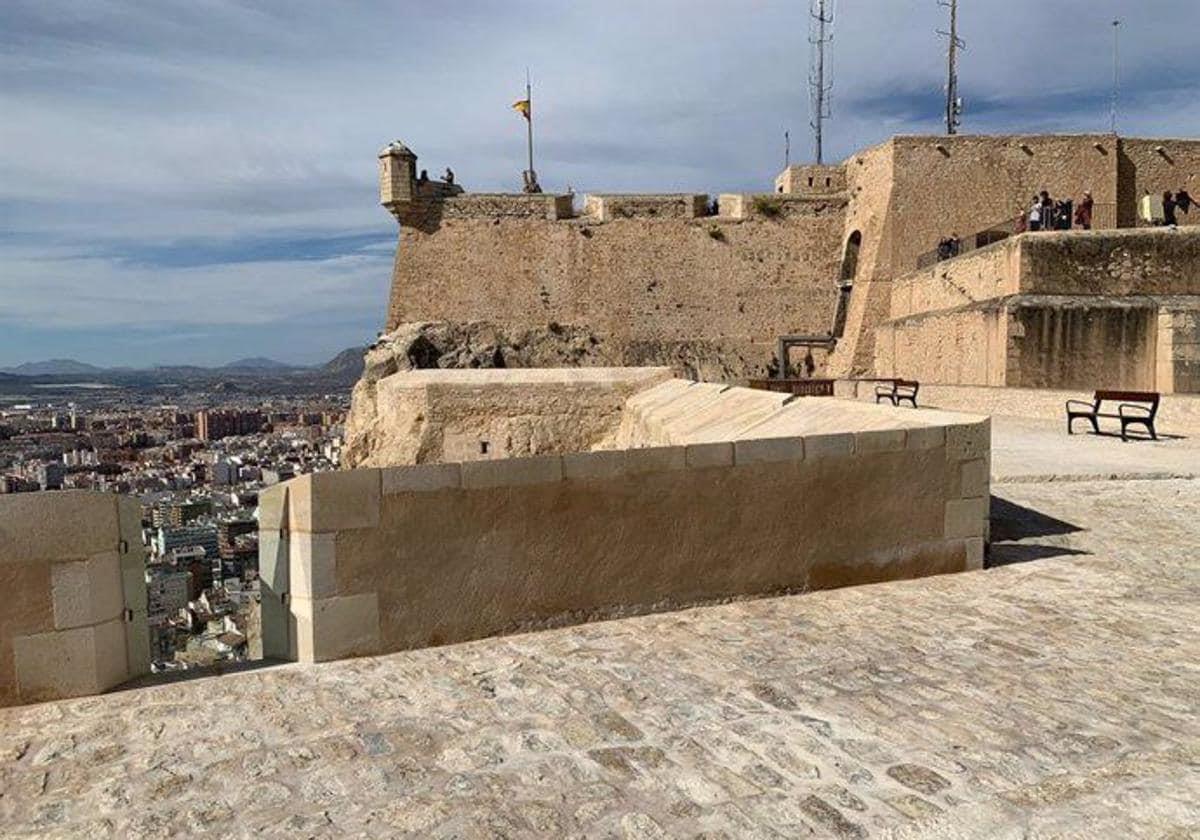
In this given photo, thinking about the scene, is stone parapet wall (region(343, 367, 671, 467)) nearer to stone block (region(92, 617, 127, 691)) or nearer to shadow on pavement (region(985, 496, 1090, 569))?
shadow on pavement (region(985, 496, 1090, 569))

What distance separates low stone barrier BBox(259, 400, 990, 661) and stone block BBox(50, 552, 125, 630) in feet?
A: 2.23

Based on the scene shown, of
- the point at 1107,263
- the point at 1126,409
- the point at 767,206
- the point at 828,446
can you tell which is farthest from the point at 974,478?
the point at 767,206

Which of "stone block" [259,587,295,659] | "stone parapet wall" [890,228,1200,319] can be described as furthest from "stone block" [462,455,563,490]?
"stone parapet wall" [890,228,1200,319]

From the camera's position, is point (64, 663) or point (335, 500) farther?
point (335, 500)

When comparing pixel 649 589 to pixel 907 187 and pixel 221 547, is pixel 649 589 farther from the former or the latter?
pixel 907 187

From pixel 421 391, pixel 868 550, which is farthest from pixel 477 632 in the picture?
pixel 421 391

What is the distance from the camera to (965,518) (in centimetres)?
510

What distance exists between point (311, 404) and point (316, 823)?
56.8 metres

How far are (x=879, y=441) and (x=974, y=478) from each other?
0.71 meters

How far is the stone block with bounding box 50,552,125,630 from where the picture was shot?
3227 mm

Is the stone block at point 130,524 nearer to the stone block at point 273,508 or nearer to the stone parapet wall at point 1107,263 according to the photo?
the stone block at point 273,508

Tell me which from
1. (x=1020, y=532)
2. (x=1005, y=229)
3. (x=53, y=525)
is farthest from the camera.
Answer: (x=1005, y=229)

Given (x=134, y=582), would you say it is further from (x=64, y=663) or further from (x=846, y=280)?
(x=846, y=280)

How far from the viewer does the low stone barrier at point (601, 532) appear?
3742 mm
